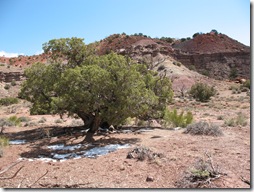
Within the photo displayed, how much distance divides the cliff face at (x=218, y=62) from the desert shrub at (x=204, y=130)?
5089 centimetres

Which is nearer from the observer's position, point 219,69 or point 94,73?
point 94,73

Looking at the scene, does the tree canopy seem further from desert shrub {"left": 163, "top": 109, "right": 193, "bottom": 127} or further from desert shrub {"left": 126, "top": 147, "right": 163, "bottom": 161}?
desert shrub {"left": 163, "top": 109, "right": 193, "bottom": 127}

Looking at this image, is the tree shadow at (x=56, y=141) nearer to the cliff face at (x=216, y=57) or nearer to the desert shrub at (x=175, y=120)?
the desert shrub at (x=175, y=120)

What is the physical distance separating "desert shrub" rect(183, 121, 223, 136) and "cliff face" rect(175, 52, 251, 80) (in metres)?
50.9

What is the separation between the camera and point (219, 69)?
202ft

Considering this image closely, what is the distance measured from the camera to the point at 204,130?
1085 cm

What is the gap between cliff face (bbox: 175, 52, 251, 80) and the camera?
6138 cm

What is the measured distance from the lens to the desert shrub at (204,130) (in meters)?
10.6

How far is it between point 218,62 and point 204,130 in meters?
54.5

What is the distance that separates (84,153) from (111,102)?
89.8 inches

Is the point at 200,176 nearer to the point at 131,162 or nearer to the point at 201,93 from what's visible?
the point at 131,162

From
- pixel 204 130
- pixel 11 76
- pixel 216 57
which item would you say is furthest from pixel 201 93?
pixel 216 57

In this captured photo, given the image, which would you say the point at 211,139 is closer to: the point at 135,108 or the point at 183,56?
the point at 135,108

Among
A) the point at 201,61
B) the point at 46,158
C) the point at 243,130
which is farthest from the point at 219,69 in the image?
the point at 46,158
